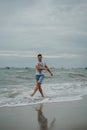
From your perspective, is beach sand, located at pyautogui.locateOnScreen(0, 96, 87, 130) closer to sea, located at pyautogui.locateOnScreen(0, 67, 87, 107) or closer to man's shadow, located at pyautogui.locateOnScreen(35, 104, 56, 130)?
man's shadow, located at pyautogui.locateOnScreen(35, 104, 56, 130)

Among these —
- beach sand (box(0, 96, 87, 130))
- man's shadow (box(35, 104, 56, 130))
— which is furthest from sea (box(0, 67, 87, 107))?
man's shadow (box(35, 104, 56, 130))

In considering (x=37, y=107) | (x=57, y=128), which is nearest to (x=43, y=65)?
(x=37, y=107)

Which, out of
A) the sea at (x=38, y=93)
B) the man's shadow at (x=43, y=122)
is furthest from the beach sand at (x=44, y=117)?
the sea at (x=38, y=93)

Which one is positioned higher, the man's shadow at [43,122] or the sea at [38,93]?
the man's shadow at [43,122]

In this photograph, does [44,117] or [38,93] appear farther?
[38,93]

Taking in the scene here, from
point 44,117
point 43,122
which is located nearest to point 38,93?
point 44,117

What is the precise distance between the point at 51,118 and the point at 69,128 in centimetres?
99

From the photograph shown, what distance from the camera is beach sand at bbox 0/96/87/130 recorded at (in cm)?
494

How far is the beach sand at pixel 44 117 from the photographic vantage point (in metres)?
4.94

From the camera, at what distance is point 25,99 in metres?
8.75

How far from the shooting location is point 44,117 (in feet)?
19.0

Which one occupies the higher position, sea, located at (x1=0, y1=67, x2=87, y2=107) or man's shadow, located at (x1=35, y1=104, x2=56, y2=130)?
man's shadow, located at (x1=35, y1=104, x2=56, y2=130)

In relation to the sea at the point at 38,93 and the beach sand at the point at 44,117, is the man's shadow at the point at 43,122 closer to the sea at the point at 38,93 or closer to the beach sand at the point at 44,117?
the beach sand at the point at 44,117

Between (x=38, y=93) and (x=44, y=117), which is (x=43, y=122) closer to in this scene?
(x=44, y=117)
